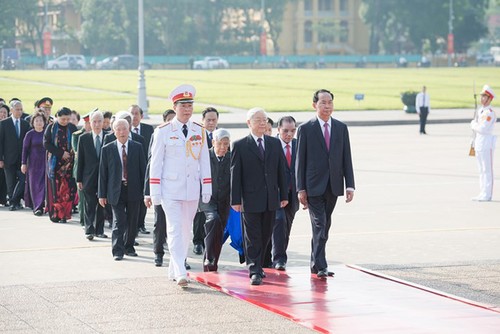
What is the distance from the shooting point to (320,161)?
10805 mm

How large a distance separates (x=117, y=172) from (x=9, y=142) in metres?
5.36

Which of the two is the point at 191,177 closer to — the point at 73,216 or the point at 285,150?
the point at 285,150

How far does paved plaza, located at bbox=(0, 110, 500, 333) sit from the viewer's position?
897 centimetres

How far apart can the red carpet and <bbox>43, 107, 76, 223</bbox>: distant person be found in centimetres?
506

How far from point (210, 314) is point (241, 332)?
29.3 inches

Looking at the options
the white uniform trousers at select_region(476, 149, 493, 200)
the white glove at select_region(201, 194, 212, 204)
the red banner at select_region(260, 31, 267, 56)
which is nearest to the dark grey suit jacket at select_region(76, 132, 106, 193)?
the white glove at select_region(201, 194, 212, 204)

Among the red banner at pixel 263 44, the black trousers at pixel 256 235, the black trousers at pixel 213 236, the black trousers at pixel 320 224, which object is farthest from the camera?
the red banner at pixel 263 44

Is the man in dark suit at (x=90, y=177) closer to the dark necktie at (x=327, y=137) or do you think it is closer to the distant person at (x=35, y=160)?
the distant person at (x=35, y=160)

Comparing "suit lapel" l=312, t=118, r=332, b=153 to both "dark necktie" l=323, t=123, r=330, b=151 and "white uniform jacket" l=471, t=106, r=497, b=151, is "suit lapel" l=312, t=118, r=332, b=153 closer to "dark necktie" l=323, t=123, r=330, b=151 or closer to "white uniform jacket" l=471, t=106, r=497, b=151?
"dark necktie" l=323, t=123, r=330, b=151

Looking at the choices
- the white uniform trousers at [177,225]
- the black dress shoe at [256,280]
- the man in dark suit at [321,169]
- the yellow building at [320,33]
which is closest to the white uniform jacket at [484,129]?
the man in dark suit at [321,169]

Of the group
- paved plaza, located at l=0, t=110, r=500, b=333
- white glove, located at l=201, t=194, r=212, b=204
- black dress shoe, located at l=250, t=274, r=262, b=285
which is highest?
white glove, located at l=201, t=194, r=212, b=204

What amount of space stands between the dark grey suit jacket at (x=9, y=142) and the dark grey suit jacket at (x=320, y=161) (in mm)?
7825

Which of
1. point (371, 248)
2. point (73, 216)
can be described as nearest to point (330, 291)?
point (371, 248)

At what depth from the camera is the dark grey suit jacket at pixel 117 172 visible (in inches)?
495
